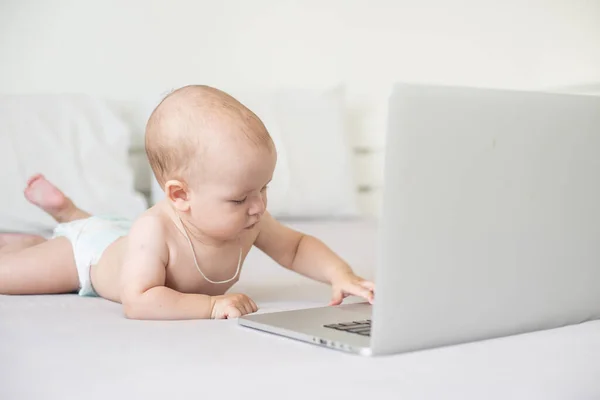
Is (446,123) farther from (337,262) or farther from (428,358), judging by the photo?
(337,262)

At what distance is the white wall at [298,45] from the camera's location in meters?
2.34

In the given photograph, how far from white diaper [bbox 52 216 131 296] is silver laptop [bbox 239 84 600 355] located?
57 cm

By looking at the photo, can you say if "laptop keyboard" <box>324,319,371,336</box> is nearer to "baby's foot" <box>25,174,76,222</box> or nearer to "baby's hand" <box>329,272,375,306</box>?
"baby's hand" <box>329,272,375,306</box>

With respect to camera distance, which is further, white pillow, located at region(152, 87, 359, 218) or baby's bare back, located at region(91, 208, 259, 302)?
white pillow, located at region(152, 87, 359, 218)

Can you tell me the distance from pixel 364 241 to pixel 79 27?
1.04m

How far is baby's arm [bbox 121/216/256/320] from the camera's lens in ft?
3.70

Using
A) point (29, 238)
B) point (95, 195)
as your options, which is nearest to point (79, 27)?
point (95, 195)

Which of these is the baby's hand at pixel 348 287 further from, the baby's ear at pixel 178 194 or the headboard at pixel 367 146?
the headboard at pixel 367 146

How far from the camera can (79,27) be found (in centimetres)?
235

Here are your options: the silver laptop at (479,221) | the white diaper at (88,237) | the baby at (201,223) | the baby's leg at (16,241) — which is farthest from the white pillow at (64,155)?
the silver laptop at (479,221)

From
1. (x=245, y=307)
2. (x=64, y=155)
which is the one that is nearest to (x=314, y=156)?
(x=64, y=155)

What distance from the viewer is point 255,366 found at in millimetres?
799

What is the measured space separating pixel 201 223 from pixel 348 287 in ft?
0.80

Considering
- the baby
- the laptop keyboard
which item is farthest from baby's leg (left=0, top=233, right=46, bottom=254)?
the laptop keyboard
